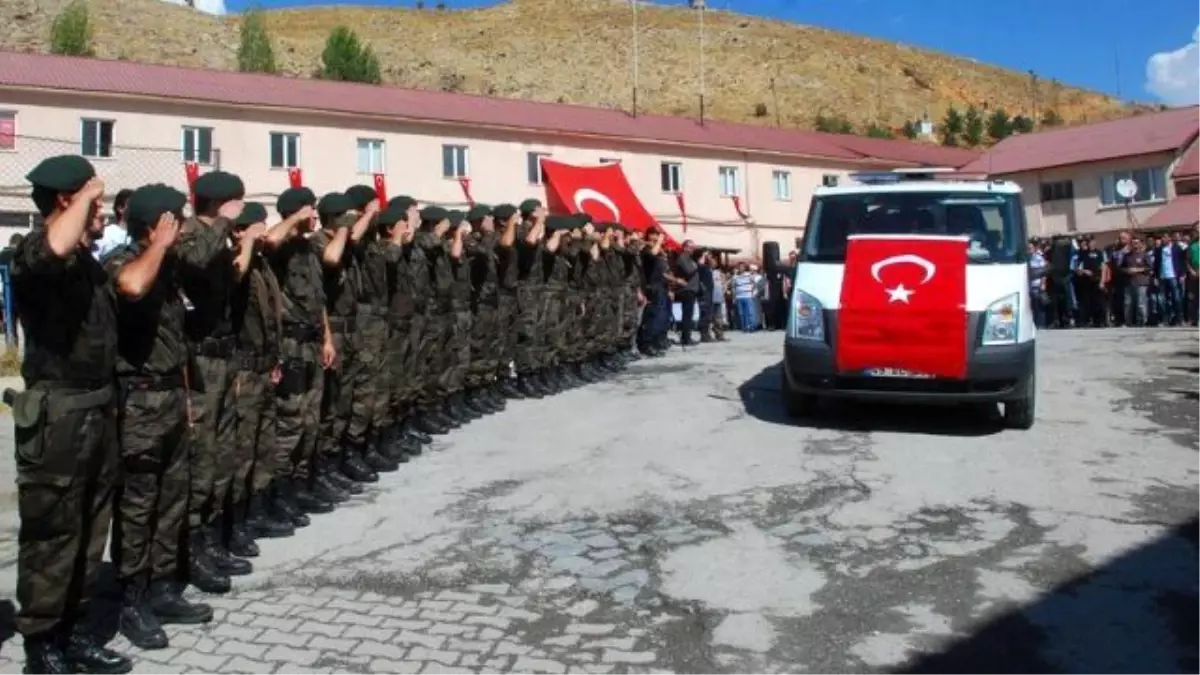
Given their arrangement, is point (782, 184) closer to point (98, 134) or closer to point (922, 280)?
point (98, 134)

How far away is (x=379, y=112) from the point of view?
33156 mm

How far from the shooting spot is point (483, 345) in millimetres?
9664

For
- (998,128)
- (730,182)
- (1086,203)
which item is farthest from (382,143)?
(998,128)

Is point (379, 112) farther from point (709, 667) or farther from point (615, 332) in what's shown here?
point (709, 667)

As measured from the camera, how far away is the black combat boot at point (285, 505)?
6148 millimetres

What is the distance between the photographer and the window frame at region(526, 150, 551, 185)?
3609 centimetres

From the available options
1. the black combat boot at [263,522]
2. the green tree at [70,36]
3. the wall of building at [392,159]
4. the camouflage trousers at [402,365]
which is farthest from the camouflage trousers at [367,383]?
the green tree at [70,36]

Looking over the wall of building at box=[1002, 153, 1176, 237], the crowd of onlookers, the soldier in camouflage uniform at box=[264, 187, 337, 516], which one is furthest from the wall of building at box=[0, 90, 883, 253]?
the soldier in camouflage uniform at box=[264, 187, 337, 516]

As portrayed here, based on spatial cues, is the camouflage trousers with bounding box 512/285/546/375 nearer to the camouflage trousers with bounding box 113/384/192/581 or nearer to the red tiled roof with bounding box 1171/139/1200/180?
the camouflage trousers with bounding box 113/384/192/581

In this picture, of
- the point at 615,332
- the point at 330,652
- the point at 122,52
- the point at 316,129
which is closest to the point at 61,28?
the point at 122,52

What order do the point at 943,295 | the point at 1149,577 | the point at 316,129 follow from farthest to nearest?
the point at 316,129
the point at 943,295
the point at 1149,577

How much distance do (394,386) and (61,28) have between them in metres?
58.4

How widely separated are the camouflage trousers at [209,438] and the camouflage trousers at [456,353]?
3577 millimetres

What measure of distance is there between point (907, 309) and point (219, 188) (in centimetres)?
532
